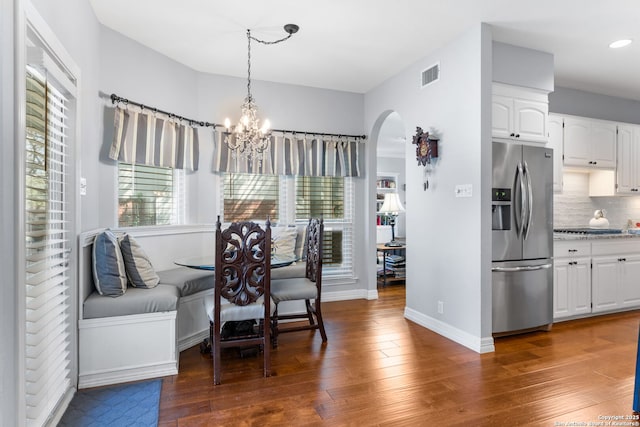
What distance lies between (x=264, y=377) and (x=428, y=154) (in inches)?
99.9

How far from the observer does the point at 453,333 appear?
342 centimetres

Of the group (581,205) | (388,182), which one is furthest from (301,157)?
(388,182)

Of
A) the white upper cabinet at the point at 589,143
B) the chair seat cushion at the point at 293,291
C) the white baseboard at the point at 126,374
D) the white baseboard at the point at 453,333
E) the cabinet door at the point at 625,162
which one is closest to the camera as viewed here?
the white baseboard at the point at 126,374

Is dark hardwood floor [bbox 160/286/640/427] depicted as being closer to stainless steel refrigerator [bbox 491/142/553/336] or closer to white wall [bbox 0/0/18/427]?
stainless steel refrigerator [bbox 491/142/553/336]

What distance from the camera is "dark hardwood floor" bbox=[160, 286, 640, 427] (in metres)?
2.15

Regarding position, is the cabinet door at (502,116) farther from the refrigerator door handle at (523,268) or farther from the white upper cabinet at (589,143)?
the white upper cabinet at (589,143)

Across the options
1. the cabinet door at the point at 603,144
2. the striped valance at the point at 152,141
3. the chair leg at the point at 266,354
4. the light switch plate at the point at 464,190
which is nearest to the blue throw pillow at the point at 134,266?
the striped valance at the point at 152,141

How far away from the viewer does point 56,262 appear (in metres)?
2.12

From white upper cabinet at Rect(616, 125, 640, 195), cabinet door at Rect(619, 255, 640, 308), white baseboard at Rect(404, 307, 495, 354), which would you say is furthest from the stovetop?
white baseboard at Rect(404, 307, 495, 354)

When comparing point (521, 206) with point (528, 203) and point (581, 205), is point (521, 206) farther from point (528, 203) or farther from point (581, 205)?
A: point (581, 205)

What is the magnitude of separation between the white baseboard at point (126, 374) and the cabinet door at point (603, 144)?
5.20m

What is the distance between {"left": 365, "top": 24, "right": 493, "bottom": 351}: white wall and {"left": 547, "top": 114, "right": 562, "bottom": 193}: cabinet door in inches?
63.3

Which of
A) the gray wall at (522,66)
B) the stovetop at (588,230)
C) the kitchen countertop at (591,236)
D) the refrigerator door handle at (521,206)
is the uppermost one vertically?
the gray wall at (522,66)

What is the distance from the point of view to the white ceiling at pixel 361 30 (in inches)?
113
